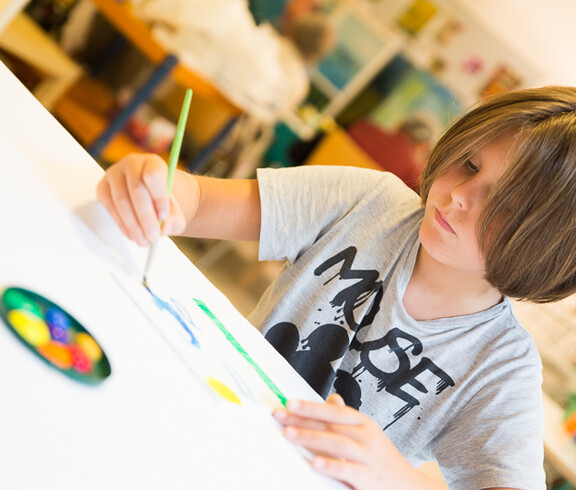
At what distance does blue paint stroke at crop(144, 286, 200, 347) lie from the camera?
51cm

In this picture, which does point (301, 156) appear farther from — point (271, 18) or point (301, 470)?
point (301, 470)

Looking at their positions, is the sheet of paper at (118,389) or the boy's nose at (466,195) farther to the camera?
the boy's nose at (466,195)

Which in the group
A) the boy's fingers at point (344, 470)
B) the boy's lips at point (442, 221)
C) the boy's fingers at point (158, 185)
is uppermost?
the boy's lips at point (442, 221)

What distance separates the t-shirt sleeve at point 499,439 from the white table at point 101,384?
0.24m

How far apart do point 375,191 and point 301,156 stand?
6.53 ft

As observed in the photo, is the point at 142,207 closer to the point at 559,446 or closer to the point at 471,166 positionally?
the point at 471,166

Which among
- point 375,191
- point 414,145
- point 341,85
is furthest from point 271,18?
point 375,191

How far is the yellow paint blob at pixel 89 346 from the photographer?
39 centimetres

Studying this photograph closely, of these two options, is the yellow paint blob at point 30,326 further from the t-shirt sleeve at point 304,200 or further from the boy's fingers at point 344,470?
the t-shirt sleeve at point 304,200

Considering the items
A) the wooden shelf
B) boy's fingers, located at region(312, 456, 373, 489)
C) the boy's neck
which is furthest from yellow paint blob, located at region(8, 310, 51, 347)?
the wooden shelf

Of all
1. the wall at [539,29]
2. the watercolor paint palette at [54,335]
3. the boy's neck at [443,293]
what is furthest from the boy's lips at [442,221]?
the wall at [539,29]

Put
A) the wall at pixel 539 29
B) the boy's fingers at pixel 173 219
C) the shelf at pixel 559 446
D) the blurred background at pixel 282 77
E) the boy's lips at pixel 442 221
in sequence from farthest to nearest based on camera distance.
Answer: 1. the wall at pixel 539 29
2. the blurred background at pixel 282 77
3. the shelf at pixel 559 446
4. the boy's lips at pixel 442 221
5. the boy's fingers at pixel 173 219

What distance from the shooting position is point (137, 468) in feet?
1.10

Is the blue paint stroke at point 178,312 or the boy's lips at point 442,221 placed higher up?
the boy's lips at point 442,221
